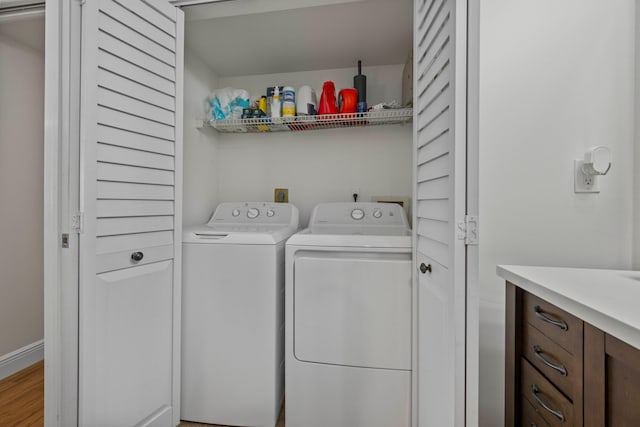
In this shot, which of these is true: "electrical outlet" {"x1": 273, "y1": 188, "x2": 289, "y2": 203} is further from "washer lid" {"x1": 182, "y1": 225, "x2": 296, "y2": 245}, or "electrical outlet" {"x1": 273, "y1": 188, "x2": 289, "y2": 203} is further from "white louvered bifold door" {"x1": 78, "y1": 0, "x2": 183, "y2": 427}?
"white louvered bifold door" {"x1": 78, "y1": 0, "x2": 183, "y2": 427}

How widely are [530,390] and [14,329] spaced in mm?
3021

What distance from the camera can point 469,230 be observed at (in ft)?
2.74

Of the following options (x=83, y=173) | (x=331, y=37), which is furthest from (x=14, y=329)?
(x=331, y=37)

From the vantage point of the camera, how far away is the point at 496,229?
1289mm

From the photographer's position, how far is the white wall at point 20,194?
2.00m

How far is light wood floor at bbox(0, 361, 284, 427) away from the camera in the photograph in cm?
157

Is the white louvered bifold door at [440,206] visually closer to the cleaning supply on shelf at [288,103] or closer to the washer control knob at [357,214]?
the washer control knob at [357,214]

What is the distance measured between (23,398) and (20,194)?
52.8 inches

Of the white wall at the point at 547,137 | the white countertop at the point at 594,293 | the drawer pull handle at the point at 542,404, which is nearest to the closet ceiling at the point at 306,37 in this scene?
the white wall at the point at 547,137

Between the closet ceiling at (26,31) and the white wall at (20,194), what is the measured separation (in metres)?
0.05

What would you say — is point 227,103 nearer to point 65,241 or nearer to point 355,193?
point 355,193

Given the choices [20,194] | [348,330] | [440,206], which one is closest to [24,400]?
[20,194]

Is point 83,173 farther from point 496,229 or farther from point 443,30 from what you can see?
point 496,229

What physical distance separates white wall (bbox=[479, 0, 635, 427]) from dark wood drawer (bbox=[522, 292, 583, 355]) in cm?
41
